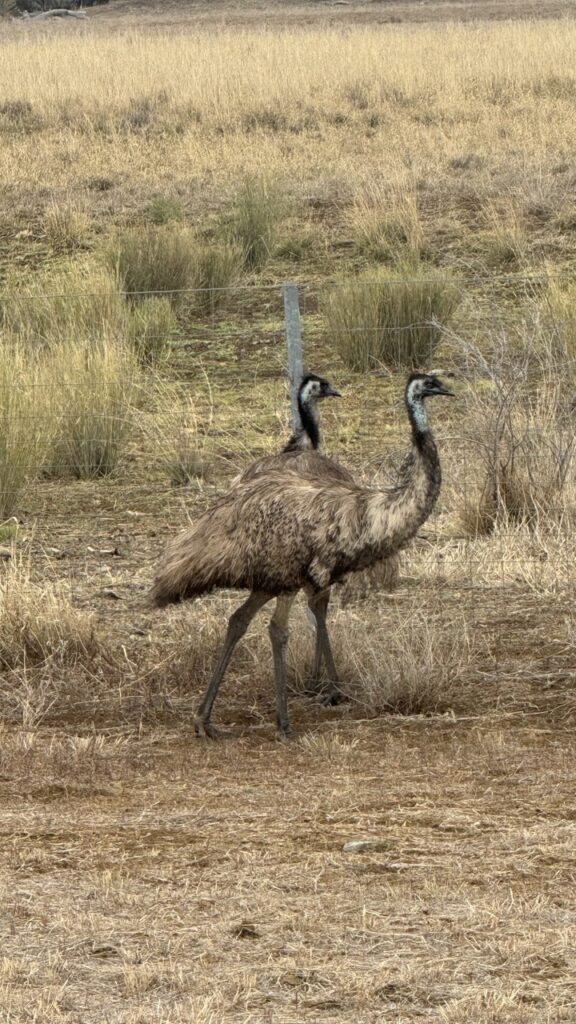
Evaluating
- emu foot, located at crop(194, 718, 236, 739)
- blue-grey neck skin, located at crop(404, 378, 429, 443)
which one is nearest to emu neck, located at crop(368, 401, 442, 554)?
blue-grey neck skin, located at crop(404, 378, 429, 443)

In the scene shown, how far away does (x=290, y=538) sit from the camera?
612 cm

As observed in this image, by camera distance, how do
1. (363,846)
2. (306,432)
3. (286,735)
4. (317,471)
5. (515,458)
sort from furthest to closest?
1. (515,458)
2. (306,432)
3. (317,471)
4. (286,735)
5. (363,846)

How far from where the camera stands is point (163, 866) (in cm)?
482

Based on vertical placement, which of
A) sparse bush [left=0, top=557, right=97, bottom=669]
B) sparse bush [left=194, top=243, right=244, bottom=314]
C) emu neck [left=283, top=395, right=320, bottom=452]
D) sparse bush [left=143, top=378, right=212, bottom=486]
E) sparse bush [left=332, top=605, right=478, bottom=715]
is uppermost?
sparse bush [left=194, top=243, right=244, bottom=314]

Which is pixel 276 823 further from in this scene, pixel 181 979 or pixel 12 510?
pixel 12 510

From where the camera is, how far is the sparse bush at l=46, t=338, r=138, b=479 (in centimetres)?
1043

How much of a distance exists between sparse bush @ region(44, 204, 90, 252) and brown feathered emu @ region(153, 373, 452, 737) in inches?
413

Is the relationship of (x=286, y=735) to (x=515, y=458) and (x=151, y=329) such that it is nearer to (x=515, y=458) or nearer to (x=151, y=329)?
(x=515, y=458)

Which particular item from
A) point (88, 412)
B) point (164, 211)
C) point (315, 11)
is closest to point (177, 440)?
point (88, 412)

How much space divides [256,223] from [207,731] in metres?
10.2

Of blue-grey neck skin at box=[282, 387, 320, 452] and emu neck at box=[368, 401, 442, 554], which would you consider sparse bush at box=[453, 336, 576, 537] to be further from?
emu neck at box=[368, 401, 442, 554]

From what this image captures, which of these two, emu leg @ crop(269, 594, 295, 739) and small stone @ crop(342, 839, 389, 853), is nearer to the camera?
small stone @ crop(342, 839, 389, 853)

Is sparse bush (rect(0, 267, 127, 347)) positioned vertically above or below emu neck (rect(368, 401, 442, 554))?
above

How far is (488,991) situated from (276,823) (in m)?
1.41
